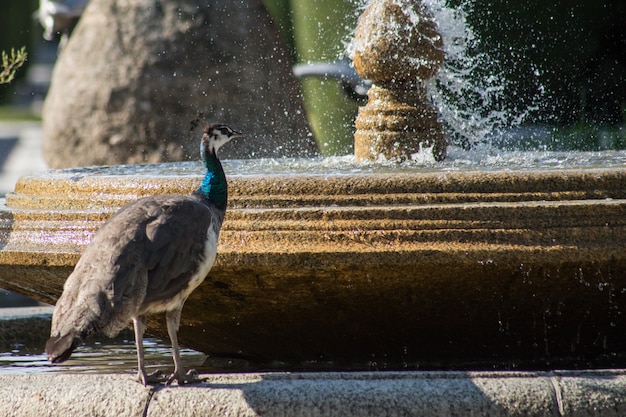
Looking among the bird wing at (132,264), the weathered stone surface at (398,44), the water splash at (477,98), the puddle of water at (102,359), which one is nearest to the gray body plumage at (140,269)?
the bird wing at (132,264)

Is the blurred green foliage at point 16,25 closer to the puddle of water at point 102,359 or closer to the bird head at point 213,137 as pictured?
the puddle of water at point 102,359

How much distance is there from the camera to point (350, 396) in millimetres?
3291

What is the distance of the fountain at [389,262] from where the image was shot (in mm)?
3732

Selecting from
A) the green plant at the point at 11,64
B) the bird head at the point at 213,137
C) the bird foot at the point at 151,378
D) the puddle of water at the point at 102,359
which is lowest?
the puddle of water at the point at 102,359

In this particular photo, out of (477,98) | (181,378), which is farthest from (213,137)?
(477,98)

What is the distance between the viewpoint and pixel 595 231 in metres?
3.74

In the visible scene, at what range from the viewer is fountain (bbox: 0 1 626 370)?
3.73 m

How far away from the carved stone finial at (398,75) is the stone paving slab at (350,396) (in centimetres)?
177

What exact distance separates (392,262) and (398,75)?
1.43 meters

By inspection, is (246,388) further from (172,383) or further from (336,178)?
(336,178)

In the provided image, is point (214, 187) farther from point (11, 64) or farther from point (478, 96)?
point (478, 96)

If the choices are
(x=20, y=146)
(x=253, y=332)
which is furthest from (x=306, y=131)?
(x=20, y=146)

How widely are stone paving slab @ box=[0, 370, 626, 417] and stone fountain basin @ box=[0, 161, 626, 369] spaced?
1.51 ft

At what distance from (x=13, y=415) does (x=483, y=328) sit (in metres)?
1.66
